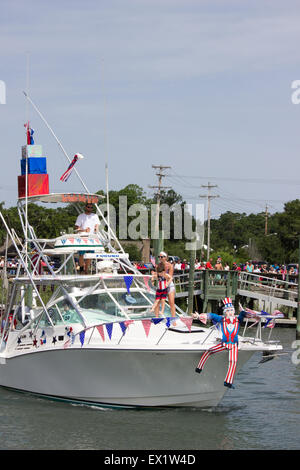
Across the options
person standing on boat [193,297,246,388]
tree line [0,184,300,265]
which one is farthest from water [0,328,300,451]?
tree line [0,184,300,265]

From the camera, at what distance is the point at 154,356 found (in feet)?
47.8

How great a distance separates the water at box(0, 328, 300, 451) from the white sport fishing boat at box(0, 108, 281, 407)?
29cm

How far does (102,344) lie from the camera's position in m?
14.9

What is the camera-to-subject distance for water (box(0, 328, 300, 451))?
1348cm

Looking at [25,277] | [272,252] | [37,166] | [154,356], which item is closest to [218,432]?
[154,356]

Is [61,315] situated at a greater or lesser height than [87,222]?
lesser

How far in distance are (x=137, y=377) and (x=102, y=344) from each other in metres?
0.95

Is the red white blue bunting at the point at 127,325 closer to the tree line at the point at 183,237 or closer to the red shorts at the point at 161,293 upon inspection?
the red shorts at the point at 161,293

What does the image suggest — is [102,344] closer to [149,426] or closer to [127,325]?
[127,325]

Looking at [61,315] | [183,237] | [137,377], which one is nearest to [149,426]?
[137,377]

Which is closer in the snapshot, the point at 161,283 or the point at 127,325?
the point at 127,325

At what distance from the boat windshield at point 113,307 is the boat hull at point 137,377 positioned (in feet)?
3.54

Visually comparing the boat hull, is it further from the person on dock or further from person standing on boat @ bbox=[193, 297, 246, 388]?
the person on dock

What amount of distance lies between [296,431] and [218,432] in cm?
155
